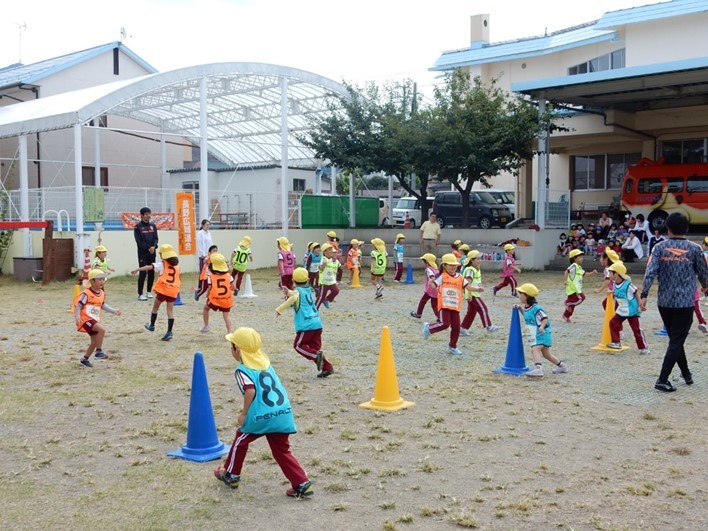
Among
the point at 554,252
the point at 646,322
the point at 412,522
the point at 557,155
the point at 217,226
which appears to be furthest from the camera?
the point at 557,155

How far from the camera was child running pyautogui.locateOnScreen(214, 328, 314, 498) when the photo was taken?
5062 mm

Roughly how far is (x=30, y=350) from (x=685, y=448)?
8672mm

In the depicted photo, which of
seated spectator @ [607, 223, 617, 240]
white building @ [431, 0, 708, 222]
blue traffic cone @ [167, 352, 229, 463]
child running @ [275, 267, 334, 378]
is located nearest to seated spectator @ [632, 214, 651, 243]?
seated spectator @ [607, 223, 617, 240]

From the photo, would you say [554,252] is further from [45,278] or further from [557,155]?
[45,278]

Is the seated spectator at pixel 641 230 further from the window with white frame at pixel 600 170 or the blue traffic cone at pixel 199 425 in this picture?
the blue traffic cone at pixel 199 425

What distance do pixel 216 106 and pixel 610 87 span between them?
1460cm

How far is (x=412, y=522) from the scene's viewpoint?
15.5 ft

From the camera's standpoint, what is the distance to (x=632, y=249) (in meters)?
22.2

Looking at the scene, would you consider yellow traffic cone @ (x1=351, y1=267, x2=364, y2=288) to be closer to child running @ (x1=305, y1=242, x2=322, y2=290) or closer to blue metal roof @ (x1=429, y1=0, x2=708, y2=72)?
child running @ (x1=305, y1=242, x2=322, y2=290)

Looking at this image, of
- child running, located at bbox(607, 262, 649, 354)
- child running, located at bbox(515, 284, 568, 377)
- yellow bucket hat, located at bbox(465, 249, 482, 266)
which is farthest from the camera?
yellow bucket hat, located at bbox(465, 249, 482, 266)

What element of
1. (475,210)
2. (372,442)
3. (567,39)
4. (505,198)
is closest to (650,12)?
(567,39)

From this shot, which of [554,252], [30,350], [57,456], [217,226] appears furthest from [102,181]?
[57,456]

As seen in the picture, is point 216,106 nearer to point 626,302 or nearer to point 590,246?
point 590,246

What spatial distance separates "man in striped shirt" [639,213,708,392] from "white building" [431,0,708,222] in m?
15.4
